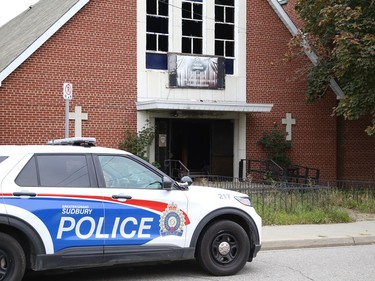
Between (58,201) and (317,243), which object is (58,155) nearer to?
(58,201)

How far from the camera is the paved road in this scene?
24.6 feet

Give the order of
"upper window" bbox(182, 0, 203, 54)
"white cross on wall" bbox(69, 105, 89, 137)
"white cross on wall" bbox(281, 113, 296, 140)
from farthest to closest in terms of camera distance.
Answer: "white cross on wall" bbox(281, 113, 296, 140), "upper window" bbox(182, 0, 203, 54), "white cross on wall" bbox(69, 105, 89, 137)

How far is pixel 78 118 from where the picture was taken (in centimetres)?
1658

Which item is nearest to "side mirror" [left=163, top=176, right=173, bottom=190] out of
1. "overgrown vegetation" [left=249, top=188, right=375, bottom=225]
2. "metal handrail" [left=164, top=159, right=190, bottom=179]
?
"overgrown vegetation" [left=249, top=188, right=375, bottom=225]

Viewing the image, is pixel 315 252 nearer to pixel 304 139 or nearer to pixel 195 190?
pixel 195 190

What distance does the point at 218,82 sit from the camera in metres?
18.3

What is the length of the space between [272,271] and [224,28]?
12228 mm

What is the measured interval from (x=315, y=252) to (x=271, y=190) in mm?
3069

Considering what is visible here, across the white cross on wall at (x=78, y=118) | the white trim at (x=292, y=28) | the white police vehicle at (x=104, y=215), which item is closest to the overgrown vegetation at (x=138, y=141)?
the white cross on wall at (x=78, y=118)

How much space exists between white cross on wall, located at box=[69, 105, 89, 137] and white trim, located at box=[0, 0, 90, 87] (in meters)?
2.03

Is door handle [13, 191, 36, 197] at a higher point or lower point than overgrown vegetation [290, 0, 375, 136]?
lower

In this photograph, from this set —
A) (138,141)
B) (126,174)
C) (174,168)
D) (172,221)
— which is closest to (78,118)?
(138,141)

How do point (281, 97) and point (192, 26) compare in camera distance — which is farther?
point (281, 97)

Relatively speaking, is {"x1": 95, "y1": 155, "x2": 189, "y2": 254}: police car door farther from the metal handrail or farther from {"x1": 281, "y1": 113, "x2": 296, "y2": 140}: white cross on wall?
{"x1": 281, "y1": 113, "x2": 296, "y2": 140}: white cross on wall
